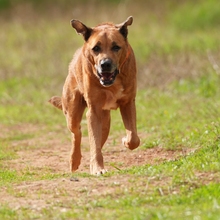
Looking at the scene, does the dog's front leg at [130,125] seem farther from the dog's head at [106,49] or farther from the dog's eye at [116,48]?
the dog's eye at [116,48]

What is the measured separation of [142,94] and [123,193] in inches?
321

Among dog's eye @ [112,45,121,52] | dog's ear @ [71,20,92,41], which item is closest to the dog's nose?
dog's eye @ [112,45,121,52]

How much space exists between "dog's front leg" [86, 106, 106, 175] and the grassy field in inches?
7.5

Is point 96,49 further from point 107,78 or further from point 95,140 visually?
point 95,140

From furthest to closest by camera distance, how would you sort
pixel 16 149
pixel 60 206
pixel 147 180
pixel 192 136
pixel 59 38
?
pixel 59 38 → pixel 16 149 → pixel 192 136 → pixel 147 180 → pixel 60 206

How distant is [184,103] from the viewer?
1312cm

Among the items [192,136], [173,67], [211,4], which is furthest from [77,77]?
[211,4]

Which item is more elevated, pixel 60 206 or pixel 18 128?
pixel 18 128

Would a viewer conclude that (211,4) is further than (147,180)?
Yes

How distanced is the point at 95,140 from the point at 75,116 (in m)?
0.94

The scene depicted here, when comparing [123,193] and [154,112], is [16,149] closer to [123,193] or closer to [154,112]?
[154,112]

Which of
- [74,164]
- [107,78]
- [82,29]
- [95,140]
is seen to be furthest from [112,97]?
[74,164]

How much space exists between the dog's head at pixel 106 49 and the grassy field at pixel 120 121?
40.1 inches

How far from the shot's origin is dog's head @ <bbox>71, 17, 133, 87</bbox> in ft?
25.3
